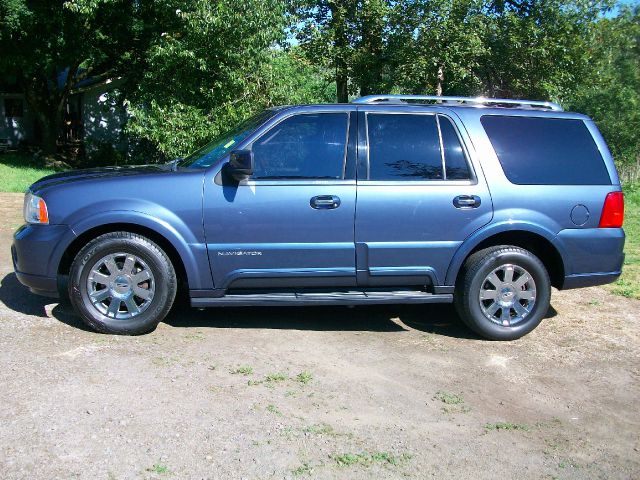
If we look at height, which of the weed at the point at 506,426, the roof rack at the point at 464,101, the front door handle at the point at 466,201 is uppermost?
the roof rack at the point at 464,101

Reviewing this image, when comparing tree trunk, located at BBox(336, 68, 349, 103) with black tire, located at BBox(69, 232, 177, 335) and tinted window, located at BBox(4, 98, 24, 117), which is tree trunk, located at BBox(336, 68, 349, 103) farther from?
tinted window, located at BBox(4, 98, 24, 117)

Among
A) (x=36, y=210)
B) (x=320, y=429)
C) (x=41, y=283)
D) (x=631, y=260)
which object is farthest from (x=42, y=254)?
(x=631, y=260)

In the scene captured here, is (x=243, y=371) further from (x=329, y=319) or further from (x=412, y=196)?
(x=412, y=196)

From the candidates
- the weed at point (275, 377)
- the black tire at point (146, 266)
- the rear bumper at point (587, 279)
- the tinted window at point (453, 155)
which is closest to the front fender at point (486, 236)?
the rear bumper at point (587, 279)

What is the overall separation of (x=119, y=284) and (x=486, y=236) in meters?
3.03

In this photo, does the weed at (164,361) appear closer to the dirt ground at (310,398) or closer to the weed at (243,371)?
the dirt ground at (310,398)

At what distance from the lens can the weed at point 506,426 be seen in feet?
13.5

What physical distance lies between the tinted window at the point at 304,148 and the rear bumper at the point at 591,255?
2042 millimetres

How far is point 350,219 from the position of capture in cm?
538

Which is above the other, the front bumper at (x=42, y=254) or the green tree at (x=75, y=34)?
the green tree at (x=75, y=34)

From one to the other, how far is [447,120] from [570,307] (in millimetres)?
2595

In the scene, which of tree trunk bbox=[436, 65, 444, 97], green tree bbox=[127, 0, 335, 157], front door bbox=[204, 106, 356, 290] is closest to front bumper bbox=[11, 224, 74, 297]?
front door bbox=[204, 106, 356, 290]

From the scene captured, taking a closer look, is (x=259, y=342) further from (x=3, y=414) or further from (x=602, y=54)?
(x=602, y=54)

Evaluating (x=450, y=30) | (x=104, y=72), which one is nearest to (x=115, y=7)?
(x=104, y=72)
